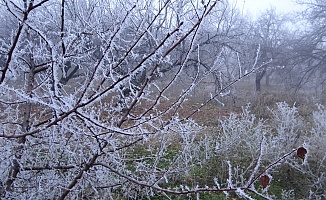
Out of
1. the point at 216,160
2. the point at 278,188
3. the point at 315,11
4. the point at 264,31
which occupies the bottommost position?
the point at 278,188

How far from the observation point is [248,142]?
517cm

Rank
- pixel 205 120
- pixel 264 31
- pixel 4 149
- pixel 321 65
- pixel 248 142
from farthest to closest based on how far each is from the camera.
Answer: pixel 264 31, pixel 321 65, pixel 205 120, pixel 248 142, pixel 4 149

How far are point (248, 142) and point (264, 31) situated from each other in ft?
72.5

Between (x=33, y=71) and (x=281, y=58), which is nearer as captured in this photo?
(x=33, y=71)

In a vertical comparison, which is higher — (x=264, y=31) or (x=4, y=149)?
(x=264, y=31)

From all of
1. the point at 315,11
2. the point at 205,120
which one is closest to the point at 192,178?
the point at 205,120

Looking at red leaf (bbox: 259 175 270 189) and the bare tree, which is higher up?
the bare tree

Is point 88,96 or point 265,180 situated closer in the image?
point 265,180

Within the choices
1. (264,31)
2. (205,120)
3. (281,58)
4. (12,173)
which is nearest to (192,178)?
(12,173)

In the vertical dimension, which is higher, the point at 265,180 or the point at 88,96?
the point at 88,96

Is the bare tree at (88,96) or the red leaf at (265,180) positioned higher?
the bare tree at (88,96)

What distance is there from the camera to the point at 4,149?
5.18 ft

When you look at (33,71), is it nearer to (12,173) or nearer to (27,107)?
(27,107)

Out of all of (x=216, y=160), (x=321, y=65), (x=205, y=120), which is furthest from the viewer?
(x=321, y=65)
